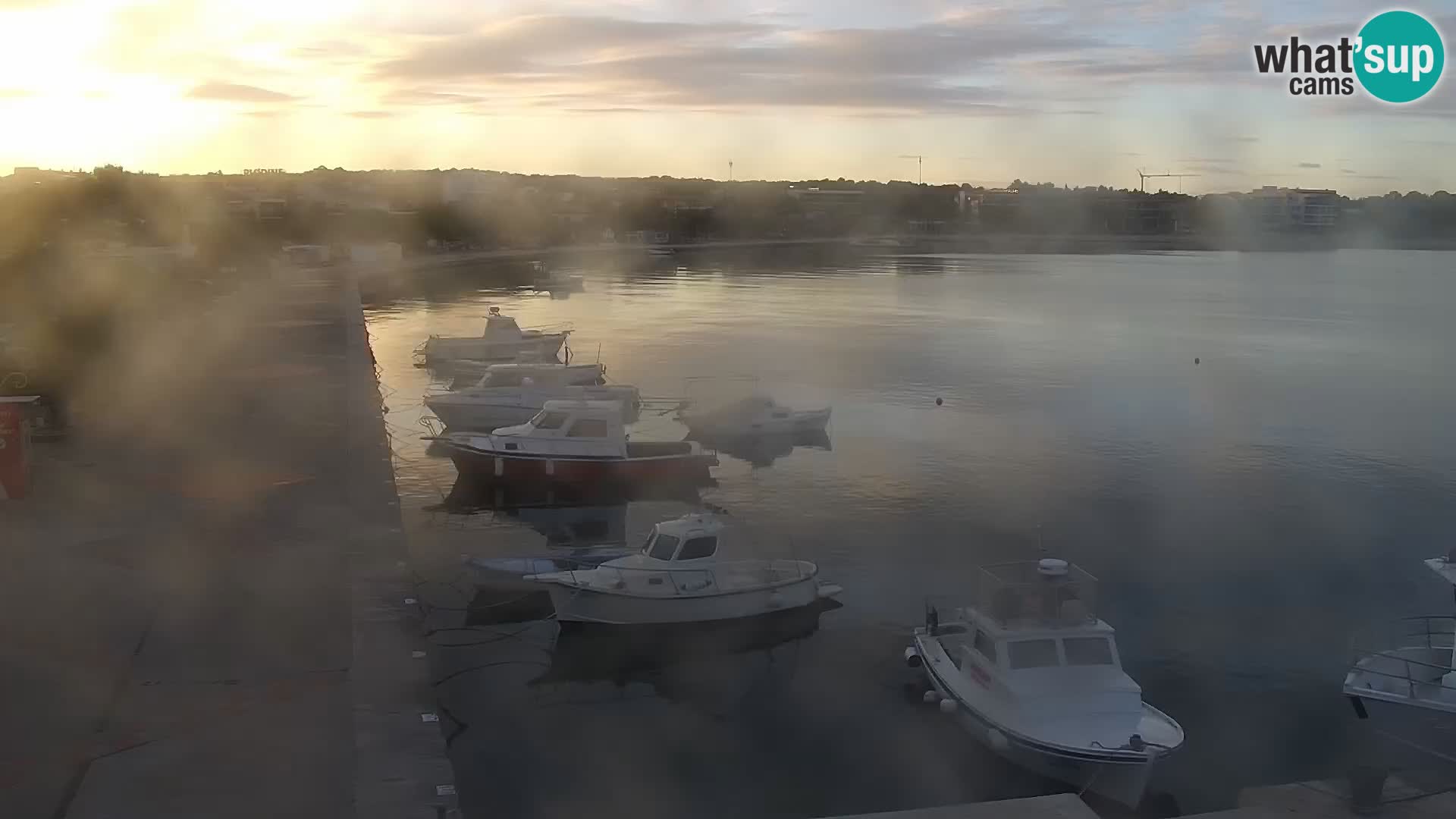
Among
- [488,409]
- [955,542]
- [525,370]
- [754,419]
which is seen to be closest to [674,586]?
[955,542]

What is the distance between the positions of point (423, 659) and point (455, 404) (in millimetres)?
17147

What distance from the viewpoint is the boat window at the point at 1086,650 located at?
38.4 ft

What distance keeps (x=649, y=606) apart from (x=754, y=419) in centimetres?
1330

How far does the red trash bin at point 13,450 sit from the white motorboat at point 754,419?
48.2 ft

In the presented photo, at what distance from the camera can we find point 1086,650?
11734 millimetres

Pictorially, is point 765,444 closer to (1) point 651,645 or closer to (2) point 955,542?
(2) point 955,542

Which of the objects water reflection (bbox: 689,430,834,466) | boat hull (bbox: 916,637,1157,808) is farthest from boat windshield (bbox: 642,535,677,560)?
water reflection (bbox: 689,430,834,466)

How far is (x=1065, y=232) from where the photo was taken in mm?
149625

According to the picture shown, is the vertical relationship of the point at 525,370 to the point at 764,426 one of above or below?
above

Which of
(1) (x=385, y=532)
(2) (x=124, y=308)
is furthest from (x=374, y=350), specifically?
(1) (x=385, y=532)

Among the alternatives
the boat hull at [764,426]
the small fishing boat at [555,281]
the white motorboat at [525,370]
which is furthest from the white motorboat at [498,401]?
the small fishing boat at [555,281]

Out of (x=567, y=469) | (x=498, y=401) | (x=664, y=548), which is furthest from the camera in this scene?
(x=498, y=401)

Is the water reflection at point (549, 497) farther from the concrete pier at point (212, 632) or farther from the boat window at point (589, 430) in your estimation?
the concrete pier at point (212, 632)

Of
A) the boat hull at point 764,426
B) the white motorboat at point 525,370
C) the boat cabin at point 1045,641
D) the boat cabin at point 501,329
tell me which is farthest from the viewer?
the boat cabin at point 501,329
